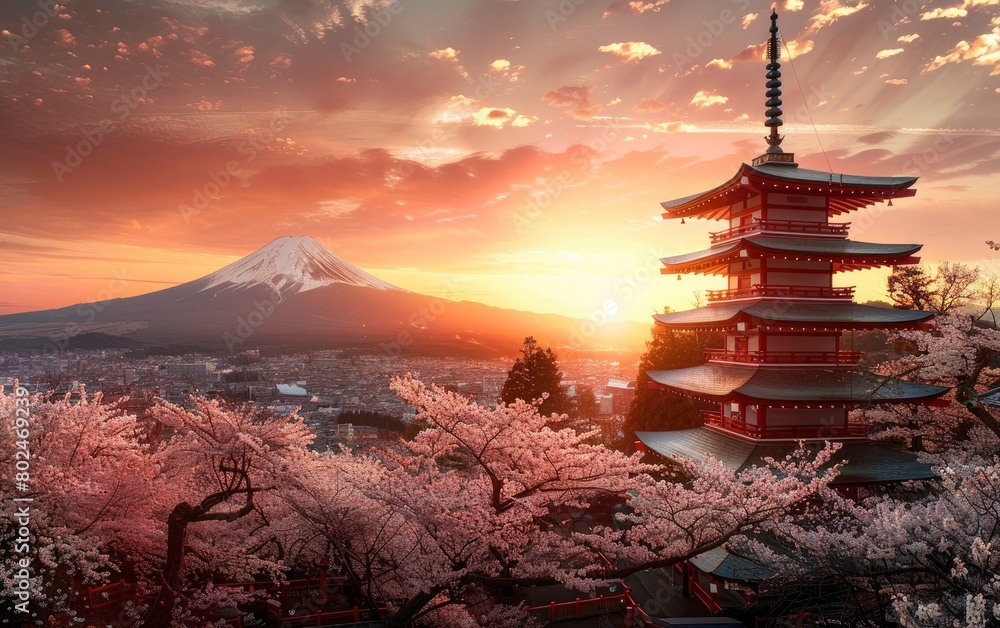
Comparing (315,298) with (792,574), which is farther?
(315,298)

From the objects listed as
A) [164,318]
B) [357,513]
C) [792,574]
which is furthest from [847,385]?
[164,318]

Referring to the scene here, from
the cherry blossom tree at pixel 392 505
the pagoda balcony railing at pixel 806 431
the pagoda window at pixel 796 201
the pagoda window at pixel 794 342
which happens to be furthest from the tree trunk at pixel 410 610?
the pagoda window at pixel 796 201

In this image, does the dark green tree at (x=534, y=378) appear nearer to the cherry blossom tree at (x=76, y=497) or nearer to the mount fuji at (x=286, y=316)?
the cherry blossom tree at (x=76, y=497)

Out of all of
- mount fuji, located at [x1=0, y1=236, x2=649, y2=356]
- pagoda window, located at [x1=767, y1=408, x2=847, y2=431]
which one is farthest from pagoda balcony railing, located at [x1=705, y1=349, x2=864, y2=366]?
mount fuji, located at [x1=0, y1=236, x2=649, y2=356]

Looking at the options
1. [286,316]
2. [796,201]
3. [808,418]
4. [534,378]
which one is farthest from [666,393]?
[286,316]

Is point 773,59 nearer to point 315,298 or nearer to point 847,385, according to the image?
point 847,385

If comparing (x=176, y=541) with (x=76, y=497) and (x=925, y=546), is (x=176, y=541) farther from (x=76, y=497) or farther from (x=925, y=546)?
(x=925, y=546)

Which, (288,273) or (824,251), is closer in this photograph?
(824,251)
